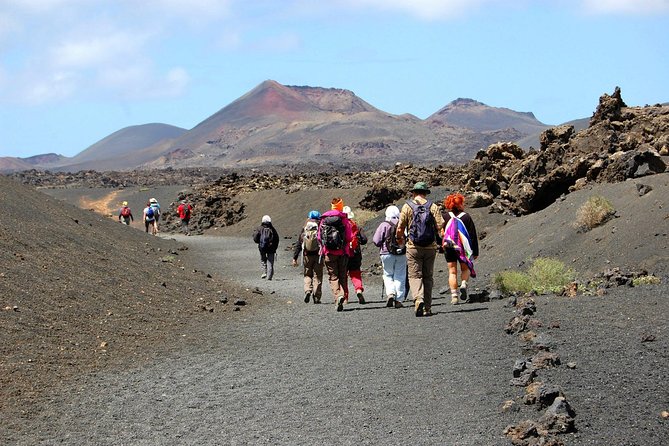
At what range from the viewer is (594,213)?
663 inches

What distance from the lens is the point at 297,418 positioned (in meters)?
7.21

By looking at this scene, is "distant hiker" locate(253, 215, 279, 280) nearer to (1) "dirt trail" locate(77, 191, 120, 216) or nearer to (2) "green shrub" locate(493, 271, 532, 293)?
(2) "green shrub" locate(493, 271, 532, 293)

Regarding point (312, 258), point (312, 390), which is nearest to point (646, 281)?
point (312, 258)

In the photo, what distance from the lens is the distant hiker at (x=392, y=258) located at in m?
14.2

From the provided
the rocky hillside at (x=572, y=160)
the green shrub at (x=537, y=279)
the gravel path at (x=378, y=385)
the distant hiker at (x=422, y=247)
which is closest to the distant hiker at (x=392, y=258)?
the green shrub at (x=537, y=279)

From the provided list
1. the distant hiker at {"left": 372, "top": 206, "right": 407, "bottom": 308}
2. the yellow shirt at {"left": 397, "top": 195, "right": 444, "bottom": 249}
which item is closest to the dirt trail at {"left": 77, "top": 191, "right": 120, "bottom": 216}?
the distant hiker at {"left": 372, "top": 206, "right": 407, "bottom": 308}

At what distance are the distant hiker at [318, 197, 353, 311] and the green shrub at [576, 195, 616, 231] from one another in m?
5.11

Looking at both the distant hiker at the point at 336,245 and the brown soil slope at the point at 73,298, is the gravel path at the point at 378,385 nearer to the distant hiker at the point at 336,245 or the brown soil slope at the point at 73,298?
the brown soil slope at the point at 73,298

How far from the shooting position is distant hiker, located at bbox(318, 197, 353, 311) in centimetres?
1413

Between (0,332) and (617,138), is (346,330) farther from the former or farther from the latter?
(617,138)

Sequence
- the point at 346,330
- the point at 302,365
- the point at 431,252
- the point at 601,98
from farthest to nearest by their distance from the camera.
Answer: the point at 601,98, the point at 431,252, the point at 346,330, the point at 302,365

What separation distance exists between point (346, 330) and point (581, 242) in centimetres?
667

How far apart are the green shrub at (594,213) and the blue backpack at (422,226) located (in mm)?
5617

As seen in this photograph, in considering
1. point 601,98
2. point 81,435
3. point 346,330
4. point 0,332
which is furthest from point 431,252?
point 601,98
